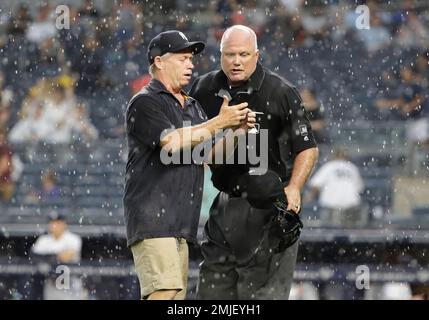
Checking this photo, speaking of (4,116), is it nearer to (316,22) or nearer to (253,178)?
(316,22)

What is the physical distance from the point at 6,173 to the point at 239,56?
295 inches

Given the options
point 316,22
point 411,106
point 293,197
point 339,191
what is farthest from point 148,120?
point 316,22

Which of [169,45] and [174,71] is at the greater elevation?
[169,45]

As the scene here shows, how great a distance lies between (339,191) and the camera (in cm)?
1320

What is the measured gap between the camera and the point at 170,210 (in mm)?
6703

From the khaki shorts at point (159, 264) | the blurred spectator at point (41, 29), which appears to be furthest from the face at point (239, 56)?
the blurred spectator at point (41, 29)

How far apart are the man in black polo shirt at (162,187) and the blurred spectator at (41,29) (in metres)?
9.48

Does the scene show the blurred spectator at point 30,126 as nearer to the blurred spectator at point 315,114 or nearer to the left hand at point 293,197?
the blurred spectator at point 315,114

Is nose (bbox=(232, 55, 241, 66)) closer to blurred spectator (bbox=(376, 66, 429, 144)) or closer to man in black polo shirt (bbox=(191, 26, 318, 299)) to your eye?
man in black polo shirt (bbox=(191, 26, 318, 299))

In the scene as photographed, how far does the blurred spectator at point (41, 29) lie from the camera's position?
16.2 metres

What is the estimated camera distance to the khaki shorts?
6660 millimetres

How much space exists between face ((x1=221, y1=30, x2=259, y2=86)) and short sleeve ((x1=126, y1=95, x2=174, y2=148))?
0.70 metres

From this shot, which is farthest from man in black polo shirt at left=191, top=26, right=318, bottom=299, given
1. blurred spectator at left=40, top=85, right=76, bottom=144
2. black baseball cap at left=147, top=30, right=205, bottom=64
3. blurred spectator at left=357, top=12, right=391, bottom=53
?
blurred spectator at left=357, top=12, right=391, bottom=53
